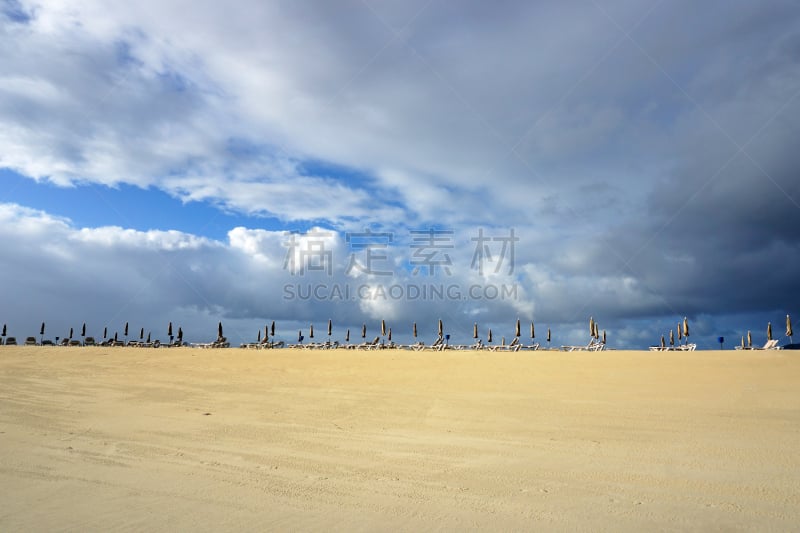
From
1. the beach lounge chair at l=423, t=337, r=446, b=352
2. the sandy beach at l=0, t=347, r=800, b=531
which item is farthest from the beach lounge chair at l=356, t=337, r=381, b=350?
the sandy beach at l=0, t=347, r=800, b=531

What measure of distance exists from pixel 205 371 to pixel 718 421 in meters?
14.0

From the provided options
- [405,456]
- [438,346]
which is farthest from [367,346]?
[405,456]

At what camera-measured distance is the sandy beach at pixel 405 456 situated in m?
3.61

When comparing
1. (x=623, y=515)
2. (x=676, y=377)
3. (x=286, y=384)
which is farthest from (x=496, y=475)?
(x=676, y=377)

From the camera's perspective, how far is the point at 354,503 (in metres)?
3.86

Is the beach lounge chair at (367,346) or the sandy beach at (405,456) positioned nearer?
the sandy beach at (405,456)

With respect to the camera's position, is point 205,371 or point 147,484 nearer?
point 147,484

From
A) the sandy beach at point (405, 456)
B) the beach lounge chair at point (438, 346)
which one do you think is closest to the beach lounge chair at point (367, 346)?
the beach lounge chair at point (438, 346)

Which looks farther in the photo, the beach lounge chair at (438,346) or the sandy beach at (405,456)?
the beach lounge chair at (438,346)

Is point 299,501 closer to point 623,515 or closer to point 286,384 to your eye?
point 623,515

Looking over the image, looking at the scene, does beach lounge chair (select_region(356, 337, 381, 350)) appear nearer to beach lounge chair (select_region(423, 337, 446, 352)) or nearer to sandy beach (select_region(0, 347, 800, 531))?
beach lounge chair (select_region(423, 337, 446, 352))

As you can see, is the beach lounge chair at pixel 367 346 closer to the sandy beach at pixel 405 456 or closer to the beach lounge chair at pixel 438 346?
the beach lounge chair at pixel 438 346

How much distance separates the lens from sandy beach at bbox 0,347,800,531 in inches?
142

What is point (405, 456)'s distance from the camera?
17.7ft
